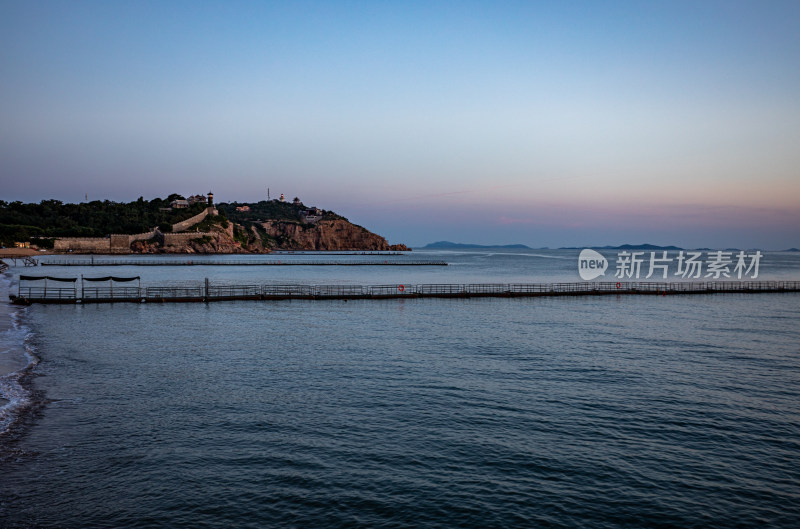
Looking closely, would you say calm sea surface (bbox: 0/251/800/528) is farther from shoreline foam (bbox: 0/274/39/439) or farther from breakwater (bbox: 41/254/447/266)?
breakwater (bbox: 41/254/447/266)

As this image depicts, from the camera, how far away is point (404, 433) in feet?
66.9

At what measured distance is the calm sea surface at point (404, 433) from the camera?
1471cm

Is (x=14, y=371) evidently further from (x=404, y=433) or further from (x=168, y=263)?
(x=168, y=263)

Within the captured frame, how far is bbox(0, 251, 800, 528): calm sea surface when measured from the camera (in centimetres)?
1471

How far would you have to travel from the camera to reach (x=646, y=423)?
2177 cm

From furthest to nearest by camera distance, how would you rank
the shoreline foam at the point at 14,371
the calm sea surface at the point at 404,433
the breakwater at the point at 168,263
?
the breakwater at the point at 168,263 → the shoreline foam at the point at 14,371 → the calm sea surface at the point at 404,433

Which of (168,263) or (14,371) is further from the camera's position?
(168,263)

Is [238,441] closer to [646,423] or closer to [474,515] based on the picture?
[474,515]

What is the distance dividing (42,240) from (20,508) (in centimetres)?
21444

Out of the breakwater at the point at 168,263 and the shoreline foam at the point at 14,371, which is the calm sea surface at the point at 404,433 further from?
the breakwater at the point at 168,263

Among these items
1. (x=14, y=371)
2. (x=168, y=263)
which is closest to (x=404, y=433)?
(x=14, y=371)

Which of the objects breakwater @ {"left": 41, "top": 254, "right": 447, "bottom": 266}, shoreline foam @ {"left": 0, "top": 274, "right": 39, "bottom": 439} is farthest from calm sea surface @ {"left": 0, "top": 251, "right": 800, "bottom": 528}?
breakwater @ {"left": 41, "top": 254, "right": 447, "bottom": 266}

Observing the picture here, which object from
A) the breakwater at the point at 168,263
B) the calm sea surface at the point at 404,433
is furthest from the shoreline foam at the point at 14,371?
the breakwater at the point at 168,263

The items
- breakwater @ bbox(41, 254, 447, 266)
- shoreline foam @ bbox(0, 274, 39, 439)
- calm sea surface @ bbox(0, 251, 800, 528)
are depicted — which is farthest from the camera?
breakwater @ bbox(41, 254, 447, 266)
